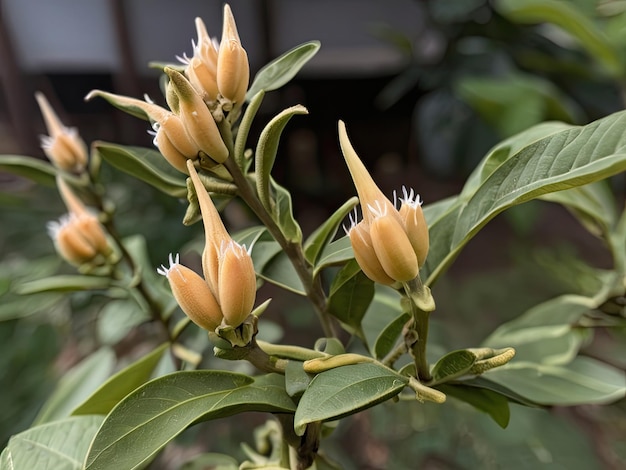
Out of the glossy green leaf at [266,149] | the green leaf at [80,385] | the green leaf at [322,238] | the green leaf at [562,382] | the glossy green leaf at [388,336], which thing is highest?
the glossy green leaf at [266,149]

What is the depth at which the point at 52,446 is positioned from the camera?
9.6 inches

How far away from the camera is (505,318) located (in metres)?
1.04

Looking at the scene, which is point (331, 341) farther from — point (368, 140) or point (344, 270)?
point (368, 140)

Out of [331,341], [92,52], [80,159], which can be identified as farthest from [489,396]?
[92,52]

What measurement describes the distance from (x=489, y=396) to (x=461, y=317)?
0.85 metres

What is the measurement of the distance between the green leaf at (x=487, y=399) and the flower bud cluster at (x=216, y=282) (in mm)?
113

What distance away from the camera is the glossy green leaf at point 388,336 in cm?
24

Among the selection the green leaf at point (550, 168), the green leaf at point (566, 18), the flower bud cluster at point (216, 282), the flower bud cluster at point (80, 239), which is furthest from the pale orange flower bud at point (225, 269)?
the green leaf at point (566, 18)

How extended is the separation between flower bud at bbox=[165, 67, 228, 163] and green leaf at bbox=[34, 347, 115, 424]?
0.95 feet

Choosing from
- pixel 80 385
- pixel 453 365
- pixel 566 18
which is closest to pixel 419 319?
pixel 453 365

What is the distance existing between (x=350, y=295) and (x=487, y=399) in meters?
0.08

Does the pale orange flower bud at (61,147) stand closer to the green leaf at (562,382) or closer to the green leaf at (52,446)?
the green leaf at (52,446)

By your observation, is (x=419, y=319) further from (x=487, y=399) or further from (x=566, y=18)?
(x=566, y=18)

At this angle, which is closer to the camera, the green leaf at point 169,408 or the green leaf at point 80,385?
the green leaf at point 169,408
